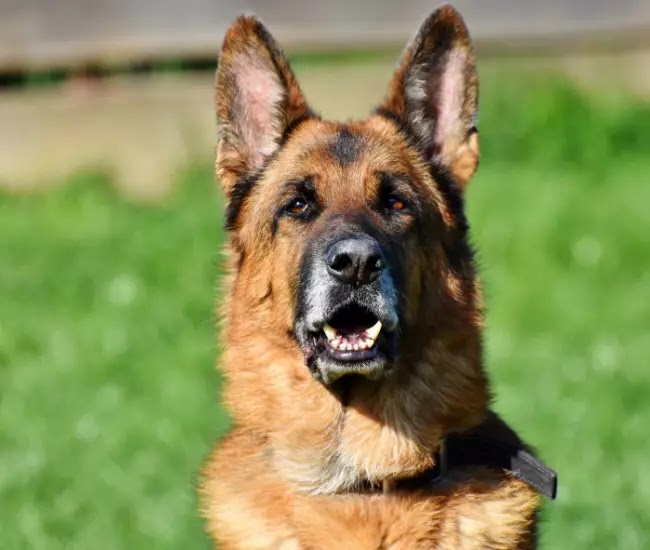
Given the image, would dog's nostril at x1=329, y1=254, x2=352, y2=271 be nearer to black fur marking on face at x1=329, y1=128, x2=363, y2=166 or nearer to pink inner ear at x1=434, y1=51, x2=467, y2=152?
black fur marking on face at x1=329, y1=128, x2=363, y2=166

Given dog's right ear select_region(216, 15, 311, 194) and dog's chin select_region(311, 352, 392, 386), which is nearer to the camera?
dog's chin select_region(311, 352, 392, 386)

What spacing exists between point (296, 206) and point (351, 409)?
32.2 inches

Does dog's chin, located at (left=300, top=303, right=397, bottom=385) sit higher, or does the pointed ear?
the pointed ear

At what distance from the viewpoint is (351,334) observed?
4715 mm

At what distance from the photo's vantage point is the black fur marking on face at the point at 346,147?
508 centimetres

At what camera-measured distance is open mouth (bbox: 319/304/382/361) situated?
460 cm

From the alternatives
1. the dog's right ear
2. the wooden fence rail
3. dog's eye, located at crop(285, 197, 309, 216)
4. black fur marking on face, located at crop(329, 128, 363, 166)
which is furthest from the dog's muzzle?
the wooden fence rail

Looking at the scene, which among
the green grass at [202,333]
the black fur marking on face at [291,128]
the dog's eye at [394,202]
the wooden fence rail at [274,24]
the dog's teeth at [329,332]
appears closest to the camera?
the dog's teeth at [329,332]

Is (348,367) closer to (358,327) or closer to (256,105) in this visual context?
(358,327)

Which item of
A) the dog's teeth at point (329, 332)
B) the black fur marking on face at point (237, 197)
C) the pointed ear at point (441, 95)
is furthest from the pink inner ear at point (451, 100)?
the dog's teeth at point (329, 332)

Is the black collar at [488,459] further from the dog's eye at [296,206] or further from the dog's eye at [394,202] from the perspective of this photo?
the dog's eye at [296,206]

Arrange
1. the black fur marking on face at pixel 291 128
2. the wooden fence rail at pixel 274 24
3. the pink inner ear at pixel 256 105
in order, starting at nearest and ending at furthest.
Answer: the pink inner ear at pixel 256 105 → the black fur marking on face at pixel 291 128 → the wooden fence rail at pixel 274 24

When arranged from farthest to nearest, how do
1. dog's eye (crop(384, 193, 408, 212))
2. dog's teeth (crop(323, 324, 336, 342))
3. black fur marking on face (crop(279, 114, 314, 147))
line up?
1. black fur marking on face (crop(279, 114, 314, 147))
2. dog's eye (crop(384, 193, 408, 212))
3. dog's teeth (crop(323, 324, 336, 342))

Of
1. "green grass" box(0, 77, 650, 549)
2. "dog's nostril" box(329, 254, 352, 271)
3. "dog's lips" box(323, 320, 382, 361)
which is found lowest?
"green grass" box(0, 77, 650, 549)
